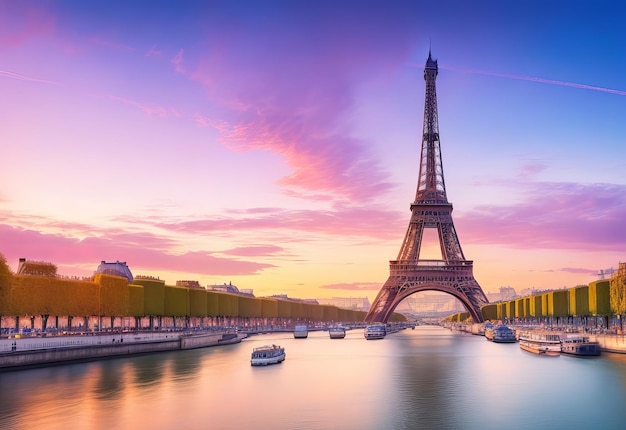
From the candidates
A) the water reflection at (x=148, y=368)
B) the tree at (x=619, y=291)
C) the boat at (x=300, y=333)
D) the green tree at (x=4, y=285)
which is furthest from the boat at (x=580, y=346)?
the boat at (x=300, y=333)

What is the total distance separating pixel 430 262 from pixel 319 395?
109038 millimetres

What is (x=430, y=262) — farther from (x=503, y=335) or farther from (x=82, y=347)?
(x=82, y=347)

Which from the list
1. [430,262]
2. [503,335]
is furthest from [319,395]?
[430,262]

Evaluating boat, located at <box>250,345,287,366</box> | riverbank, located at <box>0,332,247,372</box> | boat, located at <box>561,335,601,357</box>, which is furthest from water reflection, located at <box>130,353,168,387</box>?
boat, located at <box>561,335,601,357</box>

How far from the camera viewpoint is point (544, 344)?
249ft

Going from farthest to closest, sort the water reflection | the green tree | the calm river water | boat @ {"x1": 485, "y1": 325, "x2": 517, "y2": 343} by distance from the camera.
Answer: boat @ {"x1": 485, "y1": 325, "x2": 517, "y2": 343}, the green tree, the water reflection, the calm river water

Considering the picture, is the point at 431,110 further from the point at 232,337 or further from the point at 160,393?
the point at 160,393

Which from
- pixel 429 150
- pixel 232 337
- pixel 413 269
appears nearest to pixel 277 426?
pixel 232 337

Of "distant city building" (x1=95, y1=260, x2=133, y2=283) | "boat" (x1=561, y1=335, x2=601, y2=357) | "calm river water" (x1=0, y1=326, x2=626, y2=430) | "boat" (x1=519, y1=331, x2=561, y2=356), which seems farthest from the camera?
"distant city building" (x1=95, y1=260, x2=133, y2=283)

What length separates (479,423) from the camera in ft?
110

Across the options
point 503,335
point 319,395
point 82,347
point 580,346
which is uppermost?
point 82,347

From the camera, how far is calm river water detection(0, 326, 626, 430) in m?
33.9

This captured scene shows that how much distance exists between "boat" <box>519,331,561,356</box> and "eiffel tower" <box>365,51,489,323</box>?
59.5 m

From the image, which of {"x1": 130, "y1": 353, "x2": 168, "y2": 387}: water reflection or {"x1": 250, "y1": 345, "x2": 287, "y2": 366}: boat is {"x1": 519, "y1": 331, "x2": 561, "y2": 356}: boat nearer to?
{"x1": 250, "y1": 345, "x2": 287, "y2": 366}: boat
